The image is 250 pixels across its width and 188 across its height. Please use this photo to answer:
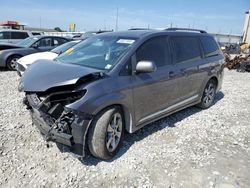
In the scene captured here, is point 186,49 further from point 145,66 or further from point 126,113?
point 126,113

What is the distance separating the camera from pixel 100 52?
3.61 meters

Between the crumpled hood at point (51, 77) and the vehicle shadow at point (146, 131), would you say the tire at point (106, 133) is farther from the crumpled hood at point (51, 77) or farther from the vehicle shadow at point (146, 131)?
the crumpled hood at point (51, 77)

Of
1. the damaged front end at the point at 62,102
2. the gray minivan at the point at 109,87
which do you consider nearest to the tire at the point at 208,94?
the gray minivan at the point at 109,87

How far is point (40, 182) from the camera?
107 inches

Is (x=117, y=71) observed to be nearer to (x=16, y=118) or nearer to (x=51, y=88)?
(x=51, y=88)

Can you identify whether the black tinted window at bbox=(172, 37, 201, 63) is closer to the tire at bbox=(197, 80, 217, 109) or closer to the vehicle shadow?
the tire at bbox=(197, 80, 217, 109)

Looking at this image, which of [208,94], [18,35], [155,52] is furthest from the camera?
[18,35]

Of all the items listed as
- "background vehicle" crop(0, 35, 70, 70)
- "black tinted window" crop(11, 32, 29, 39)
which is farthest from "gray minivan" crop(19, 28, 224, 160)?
"black tinted window" crop(11, 32, 29, 39)

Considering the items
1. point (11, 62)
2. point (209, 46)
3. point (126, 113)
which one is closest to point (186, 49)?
point (209, 46)

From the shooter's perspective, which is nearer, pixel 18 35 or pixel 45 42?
pixel 45 42

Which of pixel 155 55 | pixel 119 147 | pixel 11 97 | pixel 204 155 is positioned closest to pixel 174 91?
pixel 155 55

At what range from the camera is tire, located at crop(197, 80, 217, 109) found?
534cm

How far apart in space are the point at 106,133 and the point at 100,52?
133 centimetres

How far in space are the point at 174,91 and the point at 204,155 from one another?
1231mm
